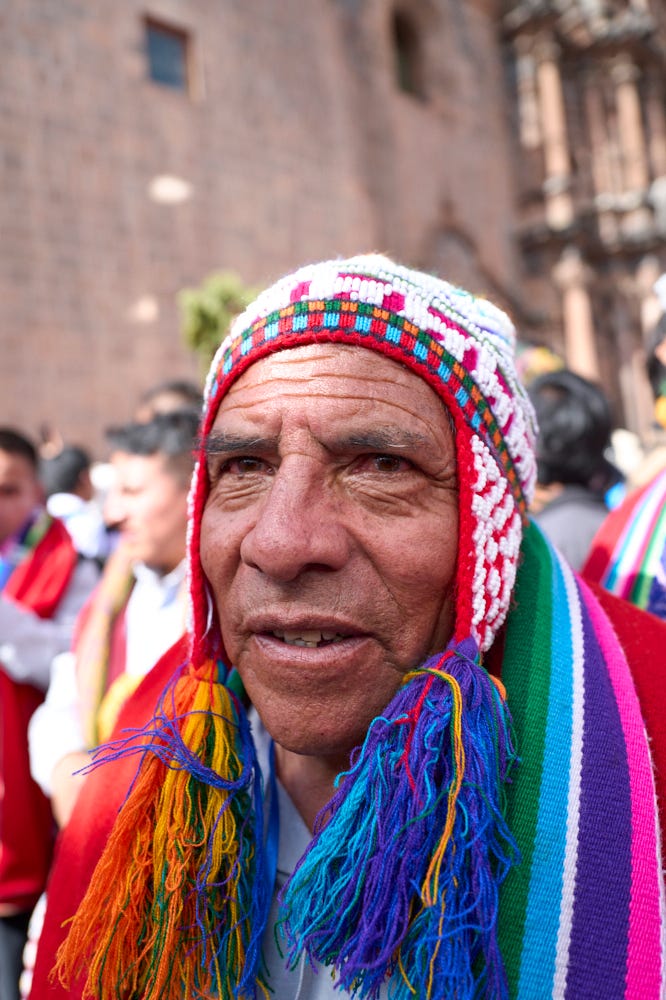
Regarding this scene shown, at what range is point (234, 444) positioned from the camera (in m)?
1.22

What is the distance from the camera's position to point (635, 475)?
232 centimetres

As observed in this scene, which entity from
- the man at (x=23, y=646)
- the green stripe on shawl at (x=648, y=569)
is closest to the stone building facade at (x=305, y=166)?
the man at (x=23, y=646)

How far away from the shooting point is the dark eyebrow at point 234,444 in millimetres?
1193

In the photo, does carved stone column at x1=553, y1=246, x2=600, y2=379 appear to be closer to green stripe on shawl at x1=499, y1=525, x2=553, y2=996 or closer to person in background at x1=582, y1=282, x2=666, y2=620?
person in background at x1=582, y1=282, x2=666, y2=620

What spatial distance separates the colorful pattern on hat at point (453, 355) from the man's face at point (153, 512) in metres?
1.47

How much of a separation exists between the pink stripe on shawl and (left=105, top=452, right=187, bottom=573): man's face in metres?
1.73

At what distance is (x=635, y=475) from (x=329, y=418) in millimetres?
1454

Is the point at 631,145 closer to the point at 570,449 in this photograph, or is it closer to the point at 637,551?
the point at 570,449

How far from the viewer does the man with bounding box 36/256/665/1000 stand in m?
0.99

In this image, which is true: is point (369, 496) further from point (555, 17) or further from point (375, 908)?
point (555, 17)

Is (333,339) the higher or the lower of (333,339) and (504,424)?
the higher

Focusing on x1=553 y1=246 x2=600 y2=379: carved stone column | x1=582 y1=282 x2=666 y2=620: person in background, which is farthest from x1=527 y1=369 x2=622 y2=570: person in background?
x1=553 y1=246 x2=600 y2=379: carved stone column

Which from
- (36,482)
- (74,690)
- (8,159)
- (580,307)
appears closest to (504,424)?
(74,690)

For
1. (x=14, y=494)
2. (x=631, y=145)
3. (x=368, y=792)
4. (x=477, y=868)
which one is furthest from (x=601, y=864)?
(x=631, y=145)
